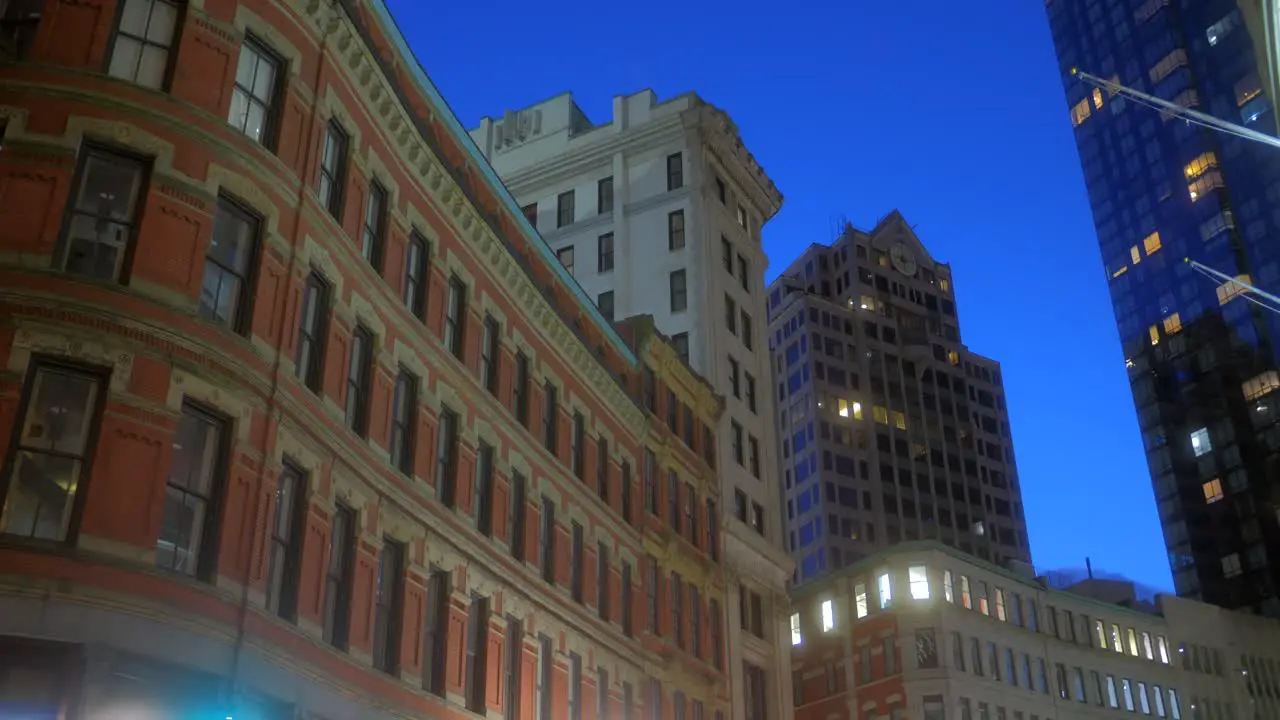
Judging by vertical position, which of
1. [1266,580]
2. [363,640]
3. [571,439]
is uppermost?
[1266,580]

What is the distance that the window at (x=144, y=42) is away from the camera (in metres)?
21.0

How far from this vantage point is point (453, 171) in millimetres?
30938

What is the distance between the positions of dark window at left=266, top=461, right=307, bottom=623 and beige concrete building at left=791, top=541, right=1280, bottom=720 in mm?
58830

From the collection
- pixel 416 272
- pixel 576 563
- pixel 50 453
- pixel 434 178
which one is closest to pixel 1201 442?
pixel 576 563

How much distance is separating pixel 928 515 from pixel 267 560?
417ft

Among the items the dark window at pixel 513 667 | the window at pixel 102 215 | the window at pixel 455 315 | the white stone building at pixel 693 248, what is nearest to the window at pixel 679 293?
the white stone building at pixel 693 248

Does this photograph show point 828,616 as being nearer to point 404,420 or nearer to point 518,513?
point 518,513

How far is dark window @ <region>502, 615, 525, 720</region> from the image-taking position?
98.8ft

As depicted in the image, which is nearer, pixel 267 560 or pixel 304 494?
pixel 267 560

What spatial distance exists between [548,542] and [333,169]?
43.4 ft

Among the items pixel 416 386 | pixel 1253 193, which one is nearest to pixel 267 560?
pixel 416 386

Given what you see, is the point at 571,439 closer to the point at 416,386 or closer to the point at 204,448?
the point at 416,386

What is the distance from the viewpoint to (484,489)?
1222 inches

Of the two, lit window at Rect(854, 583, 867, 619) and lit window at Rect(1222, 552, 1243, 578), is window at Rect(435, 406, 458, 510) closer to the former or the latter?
lit window at Rect(854, 583, 867, 619)
